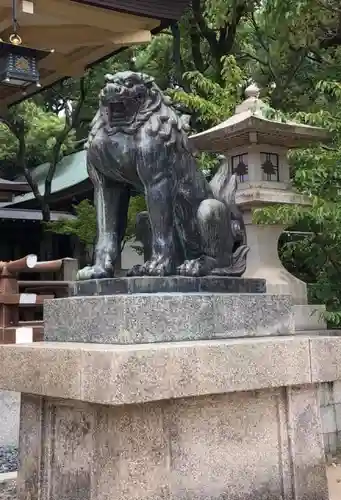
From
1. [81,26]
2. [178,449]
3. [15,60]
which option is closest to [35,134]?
[81,26]

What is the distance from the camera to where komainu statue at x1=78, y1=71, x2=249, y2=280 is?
3.50m

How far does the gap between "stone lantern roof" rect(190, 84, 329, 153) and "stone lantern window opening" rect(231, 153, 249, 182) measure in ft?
0.57

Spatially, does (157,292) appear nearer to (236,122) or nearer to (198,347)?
(198,347)

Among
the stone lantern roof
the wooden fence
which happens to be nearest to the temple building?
the stone lantern roof

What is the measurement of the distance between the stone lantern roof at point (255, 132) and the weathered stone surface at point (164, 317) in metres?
4.76

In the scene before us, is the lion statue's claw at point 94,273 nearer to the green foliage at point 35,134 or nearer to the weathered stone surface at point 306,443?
the weathered stone surface at point 306,443

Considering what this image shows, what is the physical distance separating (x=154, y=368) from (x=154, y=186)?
1.14 metres

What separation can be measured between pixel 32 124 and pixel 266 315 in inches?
529

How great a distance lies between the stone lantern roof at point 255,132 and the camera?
26.7 ft

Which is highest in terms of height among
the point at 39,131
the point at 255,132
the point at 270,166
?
the point at 39,131

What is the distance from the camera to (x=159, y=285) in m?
3.34

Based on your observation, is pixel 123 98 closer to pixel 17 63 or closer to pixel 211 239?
pixel 211 239

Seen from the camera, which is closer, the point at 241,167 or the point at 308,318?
the point at 308,318

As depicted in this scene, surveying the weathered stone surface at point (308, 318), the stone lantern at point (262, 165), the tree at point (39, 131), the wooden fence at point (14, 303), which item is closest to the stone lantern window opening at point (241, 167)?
the stone lantern at point (262, 165)
